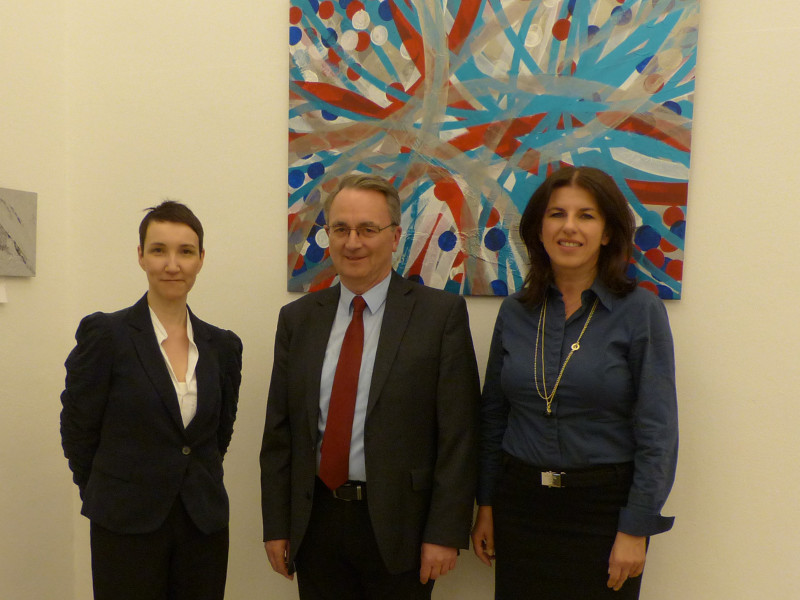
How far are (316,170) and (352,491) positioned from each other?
114cm

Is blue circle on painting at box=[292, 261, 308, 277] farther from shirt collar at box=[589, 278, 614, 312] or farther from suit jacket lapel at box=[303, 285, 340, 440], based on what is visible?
shirt collar at box=[589, 278, 614, 312]

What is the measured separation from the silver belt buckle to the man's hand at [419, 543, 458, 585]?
319mm

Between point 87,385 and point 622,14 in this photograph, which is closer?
point 87,385

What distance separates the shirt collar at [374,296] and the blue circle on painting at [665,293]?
0.87 meters

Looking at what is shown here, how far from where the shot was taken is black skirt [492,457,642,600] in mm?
1617

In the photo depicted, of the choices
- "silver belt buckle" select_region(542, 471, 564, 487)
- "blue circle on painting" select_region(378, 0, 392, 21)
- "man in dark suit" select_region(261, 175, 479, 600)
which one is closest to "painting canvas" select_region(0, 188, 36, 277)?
"man in dark suit" select_region(261, 175, 479, 600)

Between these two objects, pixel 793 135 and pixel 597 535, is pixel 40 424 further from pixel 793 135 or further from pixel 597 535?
pixel 793 135

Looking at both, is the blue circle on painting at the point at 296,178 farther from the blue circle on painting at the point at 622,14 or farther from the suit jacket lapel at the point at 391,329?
the blue circle on painting at the point at 622,14

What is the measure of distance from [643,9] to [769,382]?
1.24 metres

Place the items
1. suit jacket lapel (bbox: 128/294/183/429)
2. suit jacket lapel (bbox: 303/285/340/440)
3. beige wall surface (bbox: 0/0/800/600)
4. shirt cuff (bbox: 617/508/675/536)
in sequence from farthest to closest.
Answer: beige wall surface (bbox: 0/0/800/600) → suit jacket lapel (bbox: 303/285/340/440) → suit jacket lapel (bbox: 128/294/183/429) → shirt cuff (bbox: 617/508/675/536)

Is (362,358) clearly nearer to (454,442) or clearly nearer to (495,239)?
(454,442)

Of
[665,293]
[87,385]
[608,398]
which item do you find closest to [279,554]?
[87,385]

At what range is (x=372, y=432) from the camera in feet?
5.65

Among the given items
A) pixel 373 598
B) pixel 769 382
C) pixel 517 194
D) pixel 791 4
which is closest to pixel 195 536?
pixel 373 598
